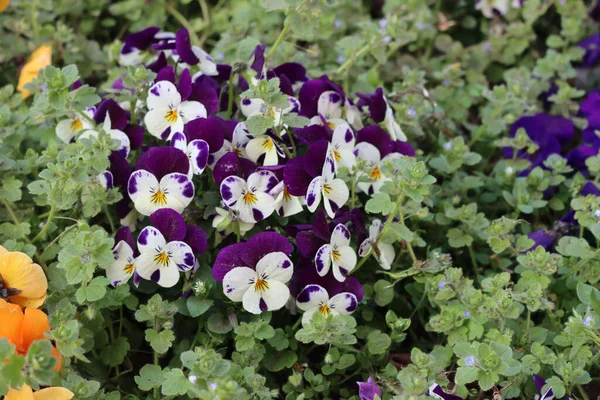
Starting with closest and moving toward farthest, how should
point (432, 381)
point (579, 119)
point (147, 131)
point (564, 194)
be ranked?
point (432, 381), point (147, 131), point (564, 194), point (579, 119)

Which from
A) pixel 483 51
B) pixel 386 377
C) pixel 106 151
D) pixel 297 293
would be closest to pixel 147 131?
pixel 106 151

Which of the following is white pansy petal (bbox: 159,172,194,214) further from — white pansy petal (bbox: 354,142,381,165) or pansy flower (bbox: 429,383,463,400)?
pansy flower (bbox: 429,383,463,400)

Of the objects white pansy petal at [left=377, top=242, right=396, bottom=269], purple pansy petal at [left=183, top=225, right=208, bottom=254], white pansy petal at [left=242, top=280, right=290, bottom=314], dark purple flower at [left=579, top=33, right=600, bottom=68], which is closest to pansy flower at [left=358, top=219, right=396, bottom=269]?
white pansy petal at [left=377, top=242, right=396, bottom=269]

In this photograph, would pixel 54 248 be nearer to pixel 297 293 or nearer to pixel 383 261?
pixel 297 293

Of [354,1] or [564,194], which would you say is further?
[354,1]

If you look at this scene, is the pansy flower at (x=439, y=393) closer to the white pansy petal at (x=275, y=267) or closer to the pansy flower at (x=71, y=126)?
the white pansy petal at (x=275, y=267)

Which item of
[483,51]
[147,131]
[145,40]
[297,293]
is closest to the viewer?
[297,293]

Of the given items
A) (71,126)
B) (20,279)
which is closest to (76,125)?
(71,126)

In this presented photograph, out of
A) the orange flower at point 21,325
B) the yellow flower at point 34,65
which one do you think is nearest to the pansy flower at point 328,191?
the orange flower at point 21,325
